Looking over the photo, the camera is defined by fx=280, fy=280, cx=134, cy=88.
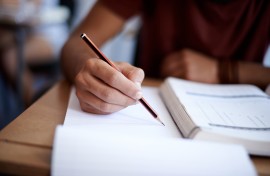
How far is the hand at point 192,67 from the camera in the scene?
2.40 feet

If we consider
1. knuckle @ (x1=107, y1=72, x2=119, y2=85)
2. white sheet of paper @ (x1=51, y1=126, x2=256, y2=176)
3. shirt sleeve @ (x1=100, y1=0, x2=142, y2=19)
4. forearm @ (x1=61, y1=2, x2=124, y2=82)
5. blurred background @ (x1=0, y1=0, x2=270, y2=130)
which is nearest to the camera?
white sheet of paper @ (x1=51, y1=126, x2=256, y2=176)

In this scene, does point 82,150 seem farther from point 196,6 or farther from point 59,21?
point 59,21

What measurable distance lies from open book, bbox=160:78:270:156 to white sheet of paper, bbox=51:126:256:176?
5 cm

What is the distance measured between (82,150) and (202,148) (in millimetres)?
145

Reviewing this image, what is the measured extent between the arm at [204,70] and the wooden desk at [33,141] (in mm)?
327

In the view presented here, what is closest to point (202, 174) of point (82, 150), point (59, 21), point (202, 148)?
point (202, 148)

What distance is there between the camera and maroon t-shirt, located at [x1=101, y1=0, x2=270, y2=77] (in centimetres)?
83

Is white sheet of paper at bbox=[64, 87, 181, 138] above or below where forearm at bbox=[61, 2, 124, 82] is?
below

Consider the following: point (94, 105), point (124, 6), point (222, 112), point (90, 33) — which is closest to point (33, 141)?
point (94, 105)

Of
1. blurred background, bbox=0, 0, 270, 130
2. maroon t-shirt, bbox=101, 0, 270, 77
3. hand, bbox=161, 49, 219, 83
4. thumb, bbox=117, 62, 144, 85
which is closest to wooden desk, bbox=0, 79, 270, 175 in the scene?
thumb, bbox=117, 62, 144, 85

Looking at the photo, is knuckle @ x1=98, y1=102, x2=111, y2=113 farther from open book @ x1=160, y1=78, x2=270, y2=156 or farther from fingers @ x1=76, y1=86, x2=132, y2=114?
open book @ x1=160, y1=78, x2=270, y2=156

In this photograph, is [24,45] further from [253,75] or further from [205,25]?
[253,75]

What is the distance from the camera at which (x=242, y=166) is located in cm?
33

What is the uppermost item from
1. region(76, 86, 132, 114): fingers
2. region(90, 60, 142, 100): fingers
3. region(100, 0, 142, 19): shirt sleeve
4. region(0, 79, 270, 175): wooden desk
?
region(100, 0, 142, 19): shirt sleeve
